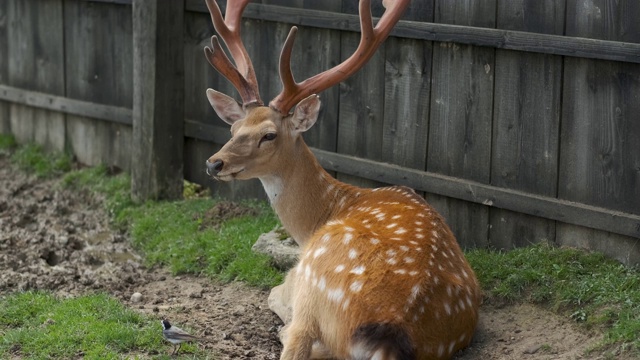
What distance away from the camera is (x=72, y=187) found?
32.4 ft

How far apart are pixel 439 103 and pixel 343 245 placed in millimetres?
1996

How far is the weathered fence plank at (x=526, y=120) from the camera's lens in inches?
267

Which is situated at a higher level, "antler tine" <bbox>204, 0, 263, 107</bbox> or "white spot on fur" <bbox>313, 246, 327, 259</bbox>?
"antler tine" <bbox>204, 0, 263, 107</bbox>

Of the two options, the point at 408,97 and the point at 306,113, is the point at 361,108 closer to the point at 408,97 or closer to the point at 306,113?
the point at 408,97

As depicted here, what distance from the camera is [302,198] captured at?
674 centimetres

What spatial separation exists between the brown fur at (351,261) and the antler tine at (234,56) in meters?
0.15

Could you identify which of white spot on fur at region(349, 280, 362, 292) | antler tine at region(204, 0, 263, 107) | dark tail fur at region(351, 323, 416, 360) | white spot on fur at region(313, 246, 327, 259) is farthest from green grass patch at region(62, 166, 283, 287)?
dark tail fur at region(351, 323, 416, 360)

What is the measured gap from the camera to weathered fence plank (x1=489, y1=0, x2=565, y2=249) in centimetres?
677

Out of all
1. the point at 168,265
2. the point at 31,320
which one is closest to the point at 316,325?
the point at 31,320

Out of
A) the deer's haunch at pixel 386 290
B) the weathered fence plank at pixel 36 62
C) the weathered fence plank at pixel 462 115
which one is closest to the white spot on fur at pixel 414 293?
the deer's haunch at pixel 386 290

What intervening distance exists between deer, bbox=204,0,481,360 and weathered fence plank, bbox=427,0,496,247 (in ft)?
2.05

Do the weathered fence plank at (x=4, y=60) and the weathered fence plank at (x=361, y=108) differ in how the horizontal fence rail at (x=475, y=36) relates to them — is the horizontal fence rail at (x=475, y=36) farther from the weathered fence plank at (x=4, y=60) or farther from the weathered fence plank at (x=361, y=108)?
the weathered fence plank at (x=4, y=60)

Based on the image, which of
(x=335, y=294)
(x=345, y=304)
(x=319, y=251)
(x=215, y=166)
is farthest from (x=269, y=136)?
(x=345, y=304)

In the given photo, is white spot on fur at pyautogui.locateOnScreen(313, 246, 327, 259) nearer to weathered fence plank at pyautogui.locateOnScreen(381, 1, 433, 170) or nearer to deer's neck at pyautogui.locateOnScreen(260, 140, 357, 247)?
deer's neck at pyautogui.locateOnScreen(260, 140, 357, 247)
